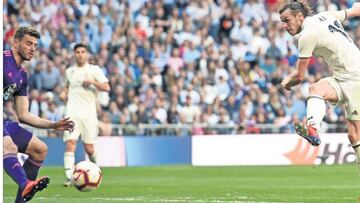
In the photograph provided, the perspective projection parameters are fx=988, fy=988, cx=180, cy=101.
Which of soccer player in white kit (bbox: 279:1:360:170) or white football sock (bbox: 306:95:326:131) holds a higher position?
soccer player in white kit (bbox: 279:1:360:170)

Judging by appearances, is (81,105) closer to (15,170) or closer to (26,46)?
(26,46)

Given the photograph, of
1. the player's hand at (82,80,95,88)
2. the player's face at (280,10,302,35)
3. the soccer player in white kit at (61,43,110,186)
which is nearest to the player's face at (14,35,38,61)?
the player's face at (280,10,302,35)

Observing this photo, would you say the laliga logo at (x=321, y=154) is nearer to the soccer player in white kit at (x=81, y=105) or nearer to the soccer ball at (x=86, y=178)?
the soccer player in white kit at (x=81, y=105)

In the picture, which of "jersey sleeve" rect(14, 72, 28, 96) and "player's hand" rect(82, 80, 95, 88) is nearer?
"jersey sleeve" rect(14, 72, 28, 96)

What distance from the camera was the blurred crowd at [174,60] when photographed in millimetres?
25266

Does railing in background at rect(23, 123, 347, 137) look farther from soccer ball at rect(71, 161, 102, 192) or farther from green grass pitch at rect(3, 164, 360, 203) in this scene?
soccer ball at rect(71, 161, 102, 192)

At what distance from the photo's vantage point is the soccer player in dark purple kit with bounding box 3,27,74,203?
1034 cm

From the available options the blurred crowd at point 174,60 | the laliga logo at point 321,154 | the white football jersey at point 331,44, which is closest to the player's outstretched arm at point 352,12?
the white football jersey at point 331,44

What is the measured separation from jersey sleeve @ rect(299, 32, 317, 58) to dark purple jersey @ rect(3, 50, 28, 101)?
313 cm

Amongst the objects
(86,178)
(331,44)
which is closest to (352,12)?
(331,44)

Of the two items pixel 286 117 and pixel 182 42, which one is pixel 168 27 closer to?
pixel 182 42

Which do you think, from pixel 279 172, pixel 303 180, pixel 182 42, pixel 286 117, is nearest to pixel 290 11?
pixel 303 180

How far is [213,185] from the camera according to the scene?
640 inches

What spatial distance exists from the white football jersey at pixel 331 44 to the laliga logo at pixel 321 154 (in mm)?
12484
